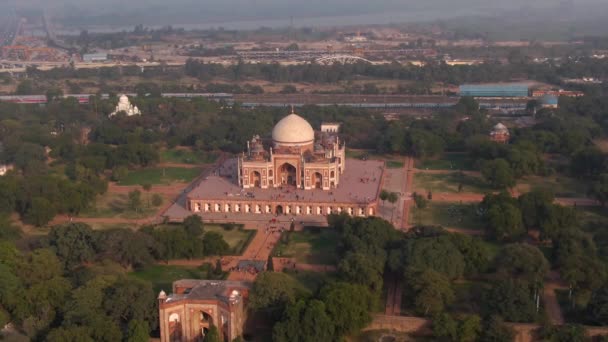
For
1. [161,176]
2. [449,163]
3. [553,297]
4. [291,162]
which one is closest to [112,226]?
[161,176]

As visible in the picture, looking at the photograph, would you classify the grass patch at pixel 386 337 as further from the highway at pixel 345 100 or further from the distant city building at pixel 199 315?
the highway at pixel 345 100

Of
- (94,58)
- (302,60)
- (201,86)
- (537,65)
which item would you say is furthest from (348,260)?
(94,58)

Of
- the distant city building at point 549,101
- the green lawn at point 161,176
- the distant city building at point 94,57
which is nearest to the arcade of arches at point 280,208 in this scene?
the green lawn at point 161,176

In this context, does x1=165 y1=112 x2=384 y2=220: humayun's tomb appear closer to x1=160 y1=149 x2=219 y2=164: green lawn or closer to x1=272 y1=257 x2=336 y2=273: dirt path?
x1=272 y1=257 x2=336 y2=273: dirt path

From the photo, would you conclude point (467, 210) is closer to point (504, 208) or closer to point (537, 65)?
point (504, 208)

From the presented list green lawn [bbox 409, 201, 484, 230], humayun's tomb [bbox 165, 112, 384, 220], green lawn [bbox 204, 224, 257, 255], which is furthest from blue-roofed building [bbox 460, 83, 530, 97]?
green lawn [bbox 204, 224, 257, 255]
